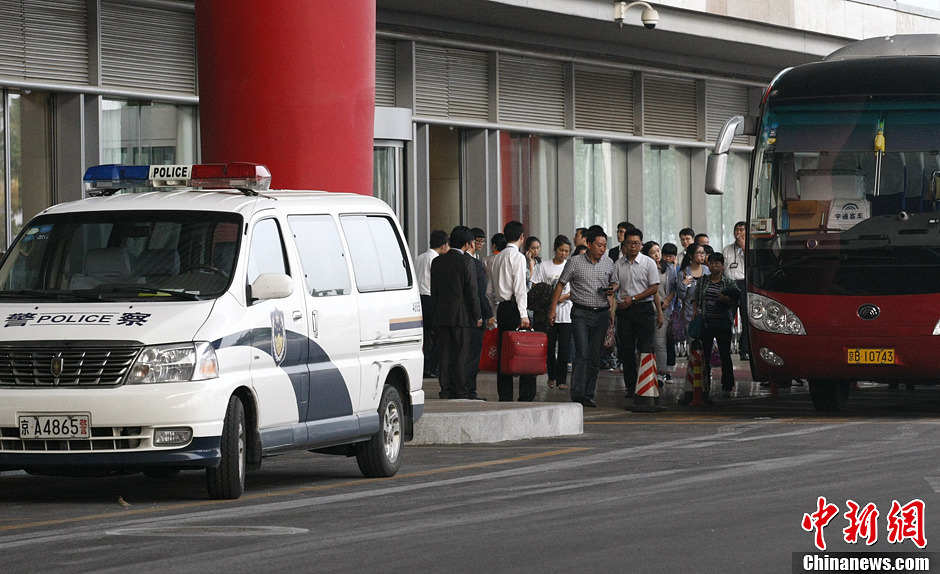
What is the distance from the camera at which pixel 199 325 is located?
10.2 meters

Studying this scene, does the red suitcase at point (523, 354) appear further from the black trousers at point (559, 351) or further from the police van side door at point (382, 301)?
the police van side door at point (382, 301)

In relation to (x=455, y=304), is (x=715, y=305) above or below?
below

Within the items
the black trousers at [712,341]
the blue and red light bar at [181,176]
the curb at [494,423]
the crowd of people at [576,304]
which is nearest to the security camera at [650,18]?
the crowd of people at [576,304]

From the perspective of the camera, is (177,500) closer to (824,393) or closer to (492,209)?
(824,393)

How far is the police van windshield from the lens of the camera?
10695 mm

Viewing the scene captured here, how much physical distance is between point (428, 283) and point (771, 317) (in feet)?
16.0

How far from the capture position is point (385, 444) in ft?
40.3

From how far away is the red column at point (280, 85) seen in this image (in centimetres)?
1573

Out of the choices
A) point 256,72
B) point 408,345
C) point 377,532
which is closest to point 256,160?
point 256,72

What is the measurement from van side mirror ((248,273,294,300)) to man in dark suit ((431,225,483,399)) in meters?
6.54

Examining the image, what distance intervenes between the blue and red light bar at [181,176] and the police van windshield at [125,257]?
60cm

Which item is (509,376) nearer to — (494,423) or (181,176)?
(494,423)

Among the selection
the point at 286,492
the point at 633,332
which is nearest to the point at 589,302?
the point at 633,332

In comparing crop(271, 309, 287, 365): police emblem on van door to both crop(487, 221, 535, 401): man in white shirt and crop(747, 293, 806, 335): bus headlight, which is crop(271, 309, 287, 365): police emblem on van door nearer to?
crop(487, 221, 535, 401): man in white shirt
